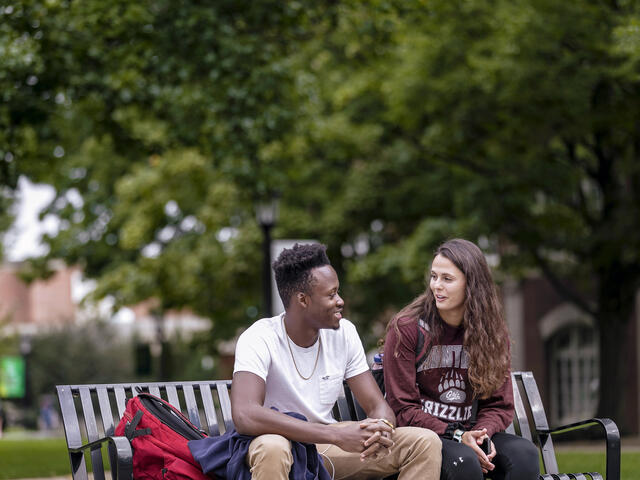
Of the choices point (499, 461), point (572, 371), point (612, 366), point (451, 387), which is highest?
point (451, 387)

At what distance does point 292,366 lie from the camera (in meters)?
4.59

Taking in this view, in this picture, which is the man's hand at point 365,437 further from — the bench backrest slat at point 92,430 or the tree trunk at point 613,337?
the tree trunk at point 613,337

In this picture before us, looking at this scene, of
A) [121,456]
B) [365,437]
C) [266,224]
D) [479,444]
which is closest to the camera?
[121,456]

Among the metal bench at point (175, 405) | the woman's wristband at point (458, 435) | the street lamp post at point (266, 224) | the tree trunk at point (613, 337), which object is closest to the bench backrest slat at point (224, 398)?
A: the metal bench at point (175, 405)

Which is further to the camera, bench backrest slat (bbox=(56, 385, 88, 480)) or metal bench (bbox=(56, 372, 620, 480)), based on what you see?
bench backrest slat (bbox=(56, 385, 88, 480))

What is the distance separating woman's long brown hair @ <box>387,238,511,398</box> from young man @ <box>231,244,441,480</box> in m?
0.46

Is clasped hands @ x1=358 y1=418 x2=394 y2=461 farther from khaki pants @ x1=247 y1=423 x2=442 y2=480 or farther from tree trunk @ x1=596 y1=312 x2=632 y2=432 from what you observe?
tree trunk @ x1=596 y1=312 x2=632 y2=432

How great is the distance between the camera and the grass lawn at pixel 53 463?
8992 mm

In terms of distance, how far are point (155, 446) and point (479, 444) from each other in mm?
1560

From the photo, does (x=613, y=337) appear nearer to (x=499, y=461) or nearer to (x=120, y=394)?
(x=499, y=461)

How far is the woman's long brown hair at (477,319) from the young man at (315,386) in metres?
0.46

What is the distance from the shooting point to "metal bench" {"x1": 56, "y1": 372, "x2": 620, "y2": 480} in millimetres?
4473

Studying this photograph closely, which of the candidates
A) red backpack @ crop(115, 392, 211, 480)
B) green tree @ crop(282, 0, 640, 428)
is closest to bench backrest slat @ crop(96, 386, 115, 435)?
red backpack @ crop(115, 392, 211, 480)

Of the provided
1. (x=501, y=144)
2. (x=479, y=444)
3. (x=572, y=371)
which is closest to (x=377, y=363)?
(x=479, y=444)
